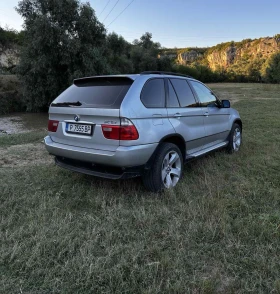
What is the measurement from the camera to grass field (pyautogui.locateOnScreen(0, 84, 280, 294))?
1756mm

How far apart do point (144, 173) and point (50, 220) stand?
1.19m

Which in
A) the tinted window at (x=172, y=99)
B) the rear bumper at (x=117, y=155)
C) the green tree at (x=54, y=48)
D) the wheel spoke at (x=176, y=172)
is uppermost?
the green tree at (x=54, y=48)

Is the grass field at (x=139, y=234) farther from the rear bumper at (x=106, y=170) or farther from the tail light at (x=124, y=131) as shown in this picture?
the tail light at (x=124, y=131)

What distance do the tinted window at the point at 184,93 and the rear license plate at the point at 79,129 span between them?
145cm

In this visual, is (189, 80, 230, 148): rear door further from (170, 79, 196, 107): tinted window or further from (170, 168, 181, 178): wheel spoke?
(170, 168, 181, 178): wheel spoke

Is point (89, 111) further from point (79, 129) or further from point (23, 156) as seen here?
point (23, 156)

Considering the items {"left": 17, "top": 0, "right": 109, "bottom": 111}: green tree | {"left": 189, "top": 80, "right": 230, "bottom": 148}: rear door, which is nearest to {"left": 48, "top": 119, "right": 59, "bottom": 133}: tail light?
{"left": 189, "top": 80, "right": 230, "bottom": 148}: rear door

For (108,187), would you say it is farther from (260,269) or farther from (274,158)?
(274,158)

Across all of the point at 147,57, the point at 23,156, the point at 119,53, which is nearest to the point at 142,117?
the point at 23,156

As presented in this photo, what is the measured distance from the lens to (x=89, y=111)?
2820 millimetres

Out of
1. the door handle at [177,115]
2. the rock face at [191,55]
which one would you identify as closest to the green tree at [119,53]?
the door handle at [177,115]

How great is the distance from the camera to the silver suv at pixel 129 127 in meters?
2.67

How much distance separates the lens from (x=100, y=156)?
107 inches

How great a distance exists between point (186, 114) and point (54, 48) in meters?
13.3
